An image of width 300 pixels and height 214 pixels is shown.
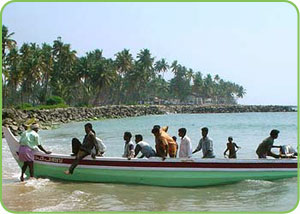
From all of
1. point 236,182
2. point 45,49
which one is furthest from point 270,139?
point 45,49

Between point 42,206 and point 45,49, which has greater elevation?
point 45,49

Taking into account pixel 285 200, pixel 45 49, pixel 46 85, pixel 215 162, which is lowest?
pixel 285 200

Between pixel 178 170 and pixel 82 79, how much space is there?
6231 centimetres

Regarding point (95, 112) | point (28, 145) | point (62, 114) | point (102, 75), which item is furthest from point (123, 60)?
point (28, 145)

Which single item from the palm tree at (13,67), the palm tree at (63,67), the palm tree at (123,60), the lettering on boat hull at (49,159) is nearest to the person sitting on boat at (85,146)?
the lettering on boat hull at (49,159)

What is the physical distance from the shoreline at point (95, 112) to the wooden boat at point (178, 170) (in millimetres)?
17470

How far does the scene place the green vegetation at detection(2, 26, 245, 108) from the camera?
5638 cm

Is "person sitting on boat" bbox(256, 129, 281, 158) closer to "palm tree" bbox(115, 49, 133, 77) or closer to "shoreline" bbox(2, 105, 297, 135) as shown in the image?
"shoreline" bbox(2, 105, 297, 135)

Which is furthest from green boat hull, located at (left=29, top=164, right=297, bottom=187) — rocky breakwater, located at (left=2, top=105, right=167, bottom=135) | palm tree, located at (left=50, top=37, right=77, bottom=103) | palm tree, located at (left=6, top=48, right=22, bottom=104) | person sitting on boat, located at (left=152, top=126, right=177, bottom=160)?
palm tree, located at (left=50, top=37, right=77, bottom=103)

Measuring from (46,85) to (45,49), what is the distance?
22.3ft

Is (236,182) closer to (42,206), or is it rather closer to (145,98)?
(42,206)

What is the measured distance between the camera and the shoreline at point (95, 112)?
32519mm

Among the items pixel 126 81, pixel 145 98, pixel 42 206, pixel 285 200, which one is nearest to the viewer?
pixel 42 206

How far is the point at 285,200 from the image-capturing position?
8.44m
